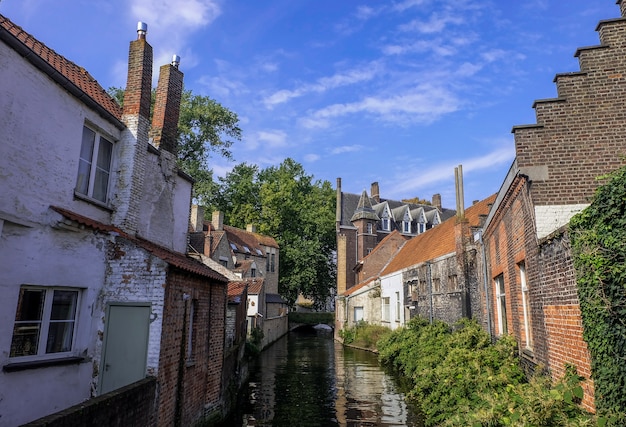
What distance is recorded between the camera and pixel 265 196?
53.7 m

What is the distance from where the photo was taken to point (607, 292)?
5.24 meters

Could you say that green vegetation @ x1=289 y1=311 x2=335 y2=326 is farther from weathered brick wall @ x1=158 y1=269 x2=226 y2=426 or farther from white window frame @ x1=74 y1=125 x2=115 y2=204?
white window frame @ x1=74 y1=125 x2=115 y2=204

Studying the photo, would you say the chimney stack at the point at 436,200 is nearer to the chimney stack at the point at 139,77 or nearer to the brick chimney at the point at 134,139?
A: the chimney stack at the point at 139,77

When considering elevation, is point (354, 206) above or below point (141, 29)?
above

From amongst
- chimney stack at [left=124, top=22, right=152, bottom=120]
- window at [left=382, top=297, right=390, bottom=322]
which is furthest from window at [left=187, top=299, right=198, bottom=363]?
window at [left=382, top=297, right=390, bottom=322]

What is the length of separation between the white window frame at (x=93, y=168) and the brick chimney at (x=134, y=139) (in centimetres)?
24

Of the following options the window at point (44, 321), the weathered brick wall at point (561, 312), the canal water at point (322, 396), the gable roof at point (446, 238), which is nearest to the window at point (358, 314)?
the gable roof at point (446, 238)

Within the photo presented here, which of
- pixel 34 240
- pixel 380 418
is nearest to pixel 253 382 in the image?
pixel 380 418

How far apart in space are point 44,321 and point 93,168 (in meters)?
3.36

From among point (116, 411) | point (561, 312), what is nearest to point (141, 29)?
point (116, 411)

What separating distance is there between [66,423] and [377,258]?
130ft

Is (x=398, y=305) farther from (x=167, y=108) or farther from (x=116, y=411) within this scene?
(x=116, y=411)

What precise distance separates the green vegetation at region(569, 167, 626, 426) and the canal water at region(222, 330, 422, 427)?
7558 millimetres

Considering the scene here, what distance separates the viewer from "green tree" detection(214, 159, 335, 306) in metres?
53.2
